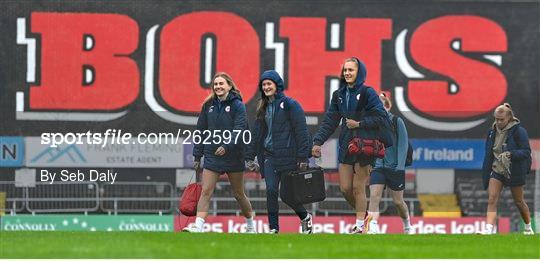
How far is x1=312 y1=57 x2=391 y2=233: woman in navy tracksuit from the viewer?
52.5 ft

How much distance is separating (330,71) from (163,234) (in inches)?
511

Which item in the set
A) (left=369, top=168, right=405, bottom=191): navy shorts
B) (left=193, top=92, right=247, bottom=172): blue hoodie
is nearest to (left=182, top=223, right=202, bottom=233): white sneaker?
(left=193, top=92, right=247, bottom=172): blue hoodie

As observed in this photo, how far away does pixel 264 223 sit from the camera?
27141mm

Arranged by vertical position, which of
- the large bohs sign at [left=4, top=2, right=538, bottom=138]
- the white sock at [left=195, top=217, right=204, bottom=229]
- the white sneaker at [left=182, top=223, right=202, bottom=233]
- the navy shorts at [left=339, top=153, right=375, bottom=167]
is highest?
the large bohs sign at [left=4, top=2, right=538, bottom=138]

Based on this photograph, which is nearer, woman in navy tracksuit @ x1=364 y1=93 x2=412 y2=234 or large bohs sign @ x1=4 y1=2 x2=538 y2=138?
woman in navy tracksuit @ x1=364 y1=93 x2=412 y2=234

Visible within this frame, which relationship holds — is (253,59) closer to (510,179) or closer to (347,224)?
(347,224)

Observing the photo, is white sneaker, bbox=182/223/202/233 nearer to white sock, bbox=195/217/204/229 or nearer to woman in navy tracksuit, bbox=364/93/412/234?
white sock, bbox=195/217/204/229

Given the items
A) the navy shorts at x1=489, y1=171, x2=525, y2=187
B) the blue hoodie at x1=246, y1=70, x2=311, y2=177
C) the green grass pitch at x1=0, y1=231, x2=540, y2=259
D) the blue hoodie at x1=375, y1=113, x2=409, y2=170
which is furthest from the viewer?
the navy shorts at x1=489, y1=171, x2=525, y2=187

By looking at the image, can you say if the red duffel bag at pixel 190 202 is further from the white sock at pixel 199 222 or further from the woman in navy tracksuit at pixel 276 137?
the woman in navy tracksuit at pixel 276 137

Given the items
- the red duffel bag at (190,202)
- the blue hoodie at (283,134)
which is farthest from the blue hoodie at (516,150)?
the red duffel bag at (190,202)

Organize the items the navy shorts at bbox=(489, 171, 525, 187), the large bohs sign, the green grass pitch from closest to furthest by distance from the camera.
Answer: the green grass pitch < the navy shorts at bbox=(489, 171, 525, 187) < the large bohs sign

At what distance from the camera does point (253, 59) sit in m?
27.4

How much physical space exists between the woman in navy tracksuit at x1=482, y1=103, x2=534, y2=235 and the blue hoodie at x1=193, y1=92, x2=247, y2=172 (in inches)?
130

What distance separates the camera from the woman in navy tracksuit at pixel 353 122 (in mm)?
16016
